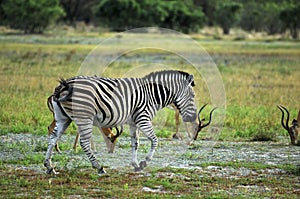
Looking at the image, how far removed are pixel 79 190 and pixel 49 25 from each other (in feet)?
175

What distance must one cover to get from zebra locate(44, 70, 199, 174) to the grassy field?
63 cm

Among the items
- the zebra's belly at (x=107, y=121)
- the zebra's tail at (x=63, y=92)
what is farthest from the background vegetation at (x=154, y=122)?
the zebra's tail at (x=63, y=92)

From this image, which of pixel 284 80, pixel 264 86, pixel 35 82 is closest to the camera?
pixel 35 82

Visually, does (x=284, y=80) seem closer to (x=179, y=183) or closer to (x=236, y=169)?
(x=236, y=169)

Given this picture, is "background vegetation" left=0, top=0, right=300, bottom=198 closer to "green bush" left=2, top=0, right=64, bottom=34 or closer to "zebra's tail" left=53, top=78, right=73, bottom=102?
"green bush" left=2, top=0, right=64, bottom=34

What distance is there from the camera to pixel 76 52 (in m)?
38.9

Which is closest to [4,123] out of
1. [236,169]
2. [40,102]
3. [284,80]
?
[40,102]

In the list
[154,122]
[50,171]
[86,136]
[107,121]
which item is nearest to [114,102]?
[107,121]

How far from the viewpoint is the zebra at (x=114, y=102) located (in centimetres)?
1120

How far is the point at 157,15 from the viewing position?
65.1 m

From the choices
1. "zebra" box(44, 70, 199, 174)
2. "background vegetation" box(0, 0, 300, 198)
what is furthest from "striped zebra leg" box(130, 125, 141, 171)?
"background vegetation" box(0, 0, 300, 198)

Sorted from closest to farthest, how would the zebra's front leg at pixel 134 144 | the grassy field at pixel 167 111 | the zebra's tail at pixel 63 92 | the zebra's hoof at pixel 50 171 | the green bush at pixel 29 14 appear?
the grassy field at pixel 167 111, the zebra's tail at pixel 63 92, the zebra's hoof at pixel 50 171, the zebra's front leg at pixel 134 144, the green bush at pixel 29 14

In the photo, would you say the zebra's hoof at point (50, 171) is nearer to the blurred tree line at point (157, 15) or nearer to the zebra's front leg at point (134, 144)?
the zebra's front leg at point (134, 144)

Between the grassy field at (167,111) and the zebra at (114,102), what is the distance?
24.7 inches
